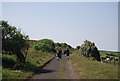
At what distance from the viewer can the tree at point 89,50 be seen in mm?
47125

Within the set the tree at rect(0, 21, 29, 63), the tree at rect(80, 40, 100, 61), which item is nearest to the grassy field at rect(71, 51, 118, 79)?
the tree at rect(0, 21, 29, 63)

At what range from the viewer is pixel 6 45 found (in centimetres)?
2223

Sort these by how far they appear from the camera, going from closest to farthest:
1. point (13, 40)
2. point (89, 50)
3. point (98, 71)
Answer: point (98, 71) → point (13, 40) → point (89, 50)

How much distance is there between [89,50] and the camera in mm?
47969

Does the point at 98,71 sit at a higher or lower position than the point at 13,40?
lower

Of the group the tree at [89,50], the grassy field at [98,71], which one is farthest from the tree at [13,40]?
the tree at [89,50]

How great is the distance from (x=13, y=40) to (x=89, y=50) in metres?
27.5

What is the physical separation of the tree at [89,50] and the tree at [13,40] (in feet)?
82.5

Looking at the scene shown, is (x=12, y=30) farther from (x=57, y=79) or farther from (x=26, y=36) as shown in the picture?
(x=57, y=79)

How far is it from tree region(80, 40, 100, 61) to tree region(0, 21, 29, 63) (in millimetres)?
25156

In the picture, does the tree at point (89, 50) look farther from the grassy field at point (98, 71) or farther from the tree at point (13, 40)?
the tree at point (13, 40)

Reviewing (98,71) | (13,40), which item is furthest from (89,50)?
(98,71)

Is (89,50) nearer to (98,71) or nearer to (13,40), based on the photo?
(13,40)

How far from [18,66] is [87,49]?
2897 centimetres
